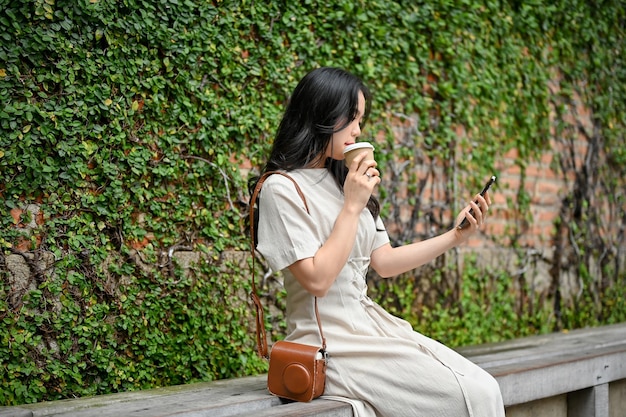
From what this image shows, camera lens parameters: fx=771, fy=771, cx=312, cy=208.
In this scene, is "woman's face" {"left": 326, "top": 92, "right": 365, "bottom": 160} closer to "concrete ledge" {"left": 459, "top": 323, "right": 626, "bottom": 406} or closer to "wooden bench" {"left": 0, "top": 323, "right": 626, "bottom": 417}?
"wooden bench" {"left": 0, "top": 323, "right": 626, "bottom": 417}

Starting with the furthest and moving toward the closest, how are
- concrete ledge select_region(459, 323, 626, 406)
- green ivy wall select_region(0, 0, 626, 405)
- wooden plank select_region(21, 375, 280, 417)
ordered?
concrete ledge select_region(459, 323, 626, 406) → green ivy wall select_region(0, 0, 626, 405) → wooden plank select_region(21, 375, 280, 417)

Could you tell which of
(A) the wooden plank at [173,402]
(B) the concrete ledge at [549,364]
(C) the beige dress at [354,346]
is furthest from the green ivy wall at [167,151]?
(C) the beige dress at [354,346]

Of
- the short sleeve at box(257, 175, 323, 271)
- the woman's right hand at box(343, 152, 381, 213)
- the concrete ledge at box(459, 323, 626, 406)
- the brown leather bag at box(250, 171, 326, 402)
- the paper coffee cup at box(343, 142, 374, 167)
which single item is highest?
the paper coffee cup at box(343, 142, 374, 167)

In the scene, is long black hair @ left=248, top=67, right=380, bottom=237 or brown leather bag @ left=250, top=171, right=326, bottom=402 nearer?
brown leather bag @ left=250, top=171, right=326, bottom=402

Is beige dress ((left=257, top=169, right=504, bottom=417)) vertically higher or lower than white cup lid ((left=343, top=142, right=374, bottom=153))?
lower

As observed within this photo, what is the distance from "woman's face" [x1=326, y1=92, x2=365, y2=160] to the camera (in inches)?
102

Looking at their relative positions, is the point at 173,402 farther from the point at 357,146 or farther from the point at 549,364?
the point at 549,364

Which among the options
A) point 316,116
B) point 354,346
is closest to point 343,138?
point 316,116

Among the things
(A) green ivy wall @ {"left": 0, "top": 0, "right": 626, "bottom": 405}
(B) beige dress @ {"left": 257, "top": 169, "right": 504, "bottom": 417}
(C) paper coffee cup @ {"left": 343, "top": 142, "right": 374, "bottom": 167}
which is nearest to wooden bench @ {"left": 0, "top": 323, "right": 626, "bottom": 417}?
(B) beige dress @ {"left": 257, "top": 169, "right": 504, "bottom": 417}

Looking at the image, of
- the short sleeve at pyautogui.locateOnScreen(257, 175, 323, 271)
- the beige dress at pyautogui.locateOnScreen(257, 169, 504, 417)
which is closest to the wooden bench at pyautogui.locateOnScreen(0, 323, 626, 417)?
the beige dress at pyautogui.locateOnScreen(257, 169, 504, 417)

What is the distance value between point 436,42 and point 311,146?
7.43 feet

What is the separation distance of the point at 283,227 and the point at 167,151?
1123mm

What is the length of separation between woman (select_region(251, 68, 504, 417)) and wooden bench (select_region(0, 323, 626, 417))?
166mm

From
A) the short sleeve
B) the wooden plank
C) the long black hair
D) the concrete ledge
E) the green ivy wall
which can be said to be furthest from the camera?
the concrete ledge
